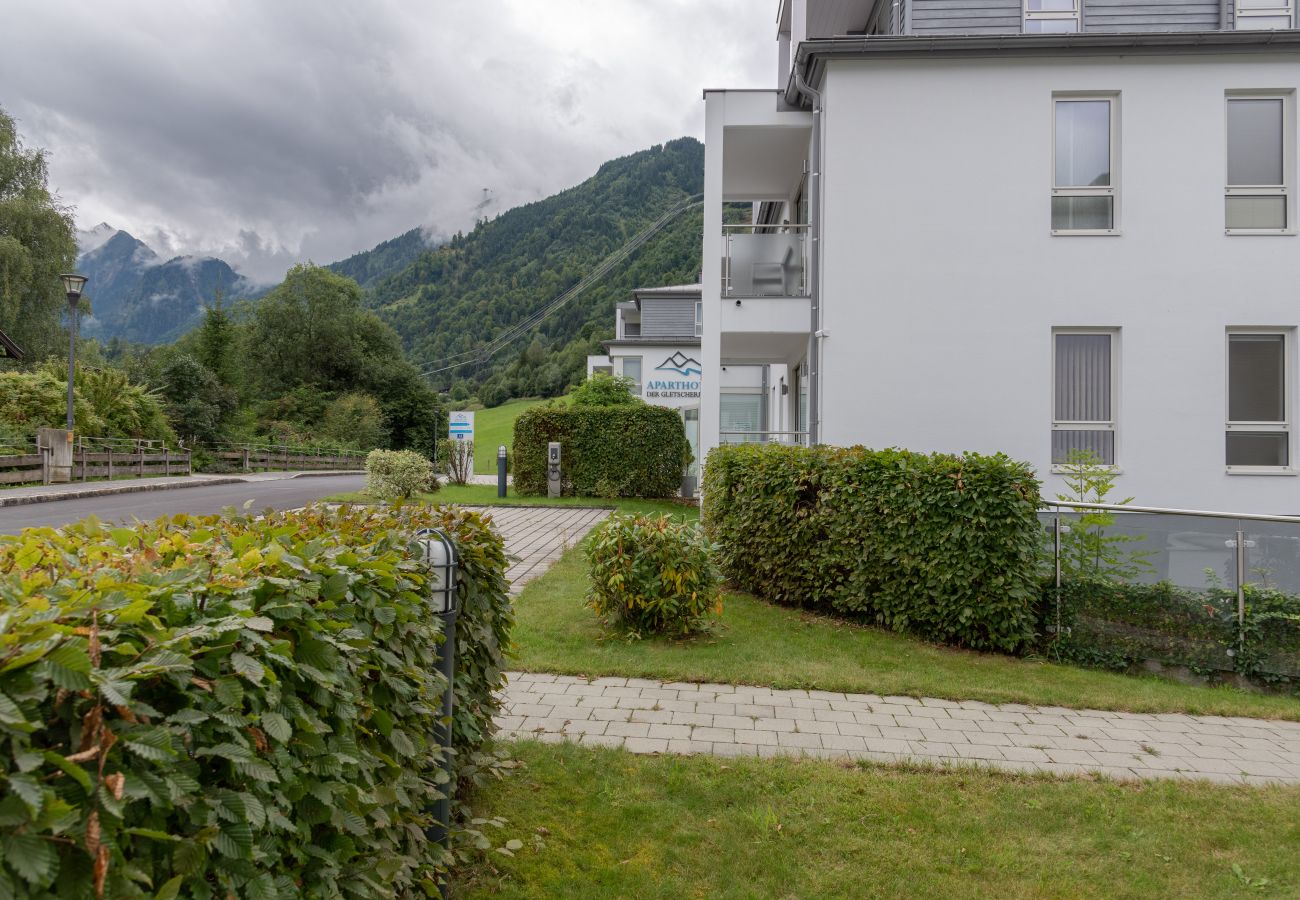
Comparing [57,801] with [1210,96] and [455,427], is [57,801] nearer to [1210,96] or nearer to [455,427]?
[1210,96]

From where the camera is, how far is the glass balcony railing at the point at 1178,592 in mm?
6262

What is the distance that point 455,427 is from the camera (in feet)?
76.0

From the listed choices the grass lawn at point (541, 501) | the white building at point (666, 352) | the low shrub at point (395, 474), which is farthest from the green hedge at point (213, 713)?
the white building at point (666, 352)

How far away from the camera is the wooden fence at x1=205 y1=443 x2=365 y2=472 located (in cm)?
3375

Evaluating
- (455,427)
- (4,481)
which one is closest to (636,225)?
(455,427)

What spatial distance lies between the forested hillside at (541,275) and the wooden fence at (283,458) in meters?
25.2

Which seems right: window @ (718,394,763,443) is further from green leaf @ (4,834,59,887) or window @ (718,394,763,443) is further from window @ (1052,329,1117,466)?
green leaf @ (4,834,59,887)

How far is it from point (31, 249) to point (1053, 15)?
4029 centimetres

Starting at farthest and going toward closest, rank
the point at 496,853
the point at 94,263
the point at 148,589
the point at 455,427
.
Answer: the point at 94,263 → the point at 455,427 → the point at 496,853 → the point at 148,589

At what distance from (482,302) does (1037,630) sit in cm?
8390

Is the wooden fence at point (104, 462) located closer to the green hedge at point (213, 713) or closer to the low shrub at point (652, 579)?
the low shrub at point (652, 579)

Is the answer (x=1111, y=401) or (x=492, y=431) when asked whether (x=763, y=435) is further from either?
(x=492, y=431)

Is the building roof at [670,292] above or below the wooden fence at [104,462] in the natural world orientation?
above

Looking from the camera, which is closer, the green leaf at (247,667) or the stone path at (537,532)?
the green leaf at (247,667)
